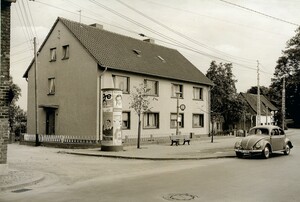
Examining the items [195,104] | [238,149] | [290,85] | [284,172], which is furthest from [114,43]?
[290,85]

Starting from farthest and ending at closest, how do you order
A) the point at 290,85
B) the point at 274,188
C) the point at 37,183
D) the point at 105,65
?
the point at 290,85, the point at 105,65, the point at 37,183, the point at 274,188

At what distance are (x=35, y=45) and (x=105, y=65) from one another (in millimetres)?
6084

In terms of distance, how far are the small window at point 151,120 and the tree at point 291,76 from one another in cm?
5038

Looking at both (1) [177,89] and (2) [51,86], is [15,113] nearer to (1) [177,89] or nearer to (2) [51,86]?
(2) [51,86]

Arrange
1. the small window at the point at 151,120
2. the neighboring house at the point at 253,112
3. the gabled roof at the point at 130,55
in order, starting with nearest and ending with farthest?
the gabled roof at the point at 130,55 → the small window at the point at 151,120 → the neighboring house at the point at 253,112

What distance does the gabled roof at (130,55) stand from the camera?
1122 inches

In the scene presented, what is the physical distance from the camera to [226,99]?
4922 centimetres

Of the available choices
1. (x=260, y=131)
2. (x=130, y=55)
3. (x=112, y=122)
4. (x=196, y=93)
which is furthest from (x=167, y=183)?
(x=196, y=93)

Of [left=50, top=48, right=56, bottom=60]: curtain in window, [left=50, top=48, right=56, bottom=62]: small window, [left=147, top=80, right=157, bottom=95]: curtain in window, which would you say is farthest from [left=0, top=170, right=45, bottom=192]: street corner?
[left=50, top=48, right=56, bottom=60]: curtain in window

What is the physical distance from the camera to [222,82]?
50625mm

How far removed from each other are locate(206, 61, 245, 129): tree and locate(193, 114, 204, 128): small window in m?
11.1

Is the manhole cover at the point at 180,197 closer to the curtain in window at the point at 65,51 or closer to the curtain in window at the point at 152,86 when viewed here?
the curtain in window at the point at 152,86

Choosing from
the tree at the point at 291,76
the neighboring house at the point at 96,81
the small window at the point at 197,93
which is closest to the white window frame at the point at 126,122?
the neighboring house at the point at 96,81

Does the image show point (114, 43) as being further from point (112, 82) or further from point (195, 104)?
point (195, 104)
